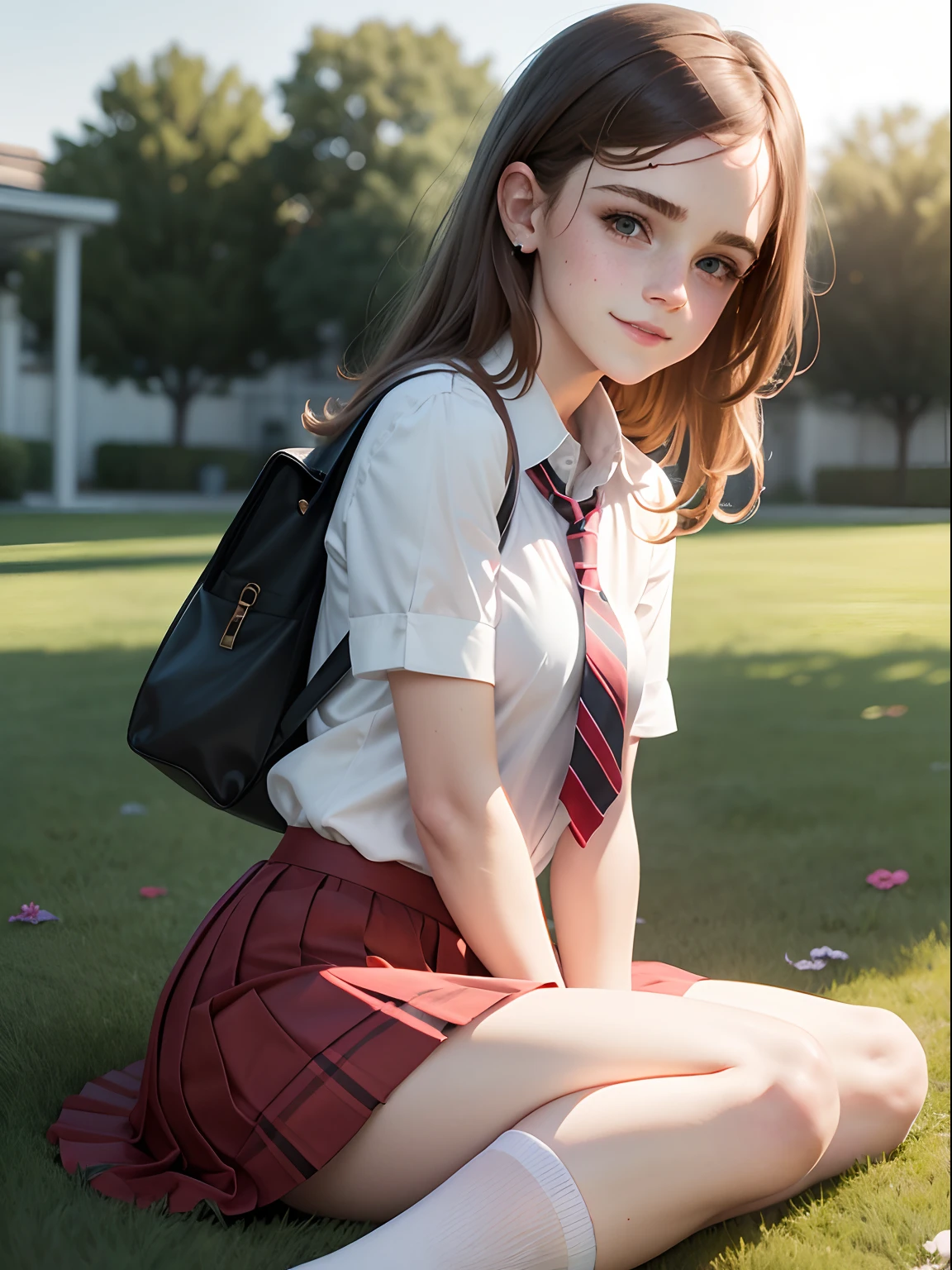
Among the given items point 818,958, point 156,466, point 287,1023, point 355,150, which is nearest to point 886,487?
point 818,958

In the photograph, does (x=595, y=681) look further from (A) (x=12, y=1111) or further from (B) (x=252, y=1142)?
(A) (x=12, y=1111)

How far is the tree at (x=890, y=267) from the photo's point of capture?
3.47 m

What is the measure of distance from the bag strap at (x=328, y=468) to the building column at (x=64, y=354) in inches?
495

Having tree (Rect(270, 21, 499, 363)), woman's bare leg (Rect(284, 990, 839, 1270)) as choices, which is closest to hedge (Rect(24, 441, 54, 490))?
tree (Rect(270, 21, 499, 363))

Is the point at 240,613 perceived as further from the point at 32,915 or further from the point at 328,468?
the point at 32,915

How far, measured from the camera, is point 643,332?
1.40 m

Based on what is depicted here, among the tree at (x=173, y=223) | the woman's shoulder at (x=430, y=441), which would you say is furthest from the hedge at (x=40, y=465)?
the woman's shoulder at (x=430, y=441)

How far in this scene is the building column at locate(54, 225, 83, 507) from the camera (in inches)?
520

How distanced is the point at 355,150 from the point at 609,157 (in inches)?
973

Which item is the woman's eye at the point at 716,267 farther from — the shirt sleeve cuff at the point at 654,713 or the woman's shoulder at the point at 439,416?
the shirt sleeve cuff at the point at 654,713

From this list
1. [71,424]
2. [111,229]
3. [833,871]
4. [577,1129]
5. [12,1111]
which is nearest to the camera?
[577,1129]

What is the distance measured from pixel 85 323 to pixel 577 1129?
973 inches

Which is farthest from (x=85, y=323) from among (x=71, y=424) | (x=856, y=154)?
(x=856, y=154)

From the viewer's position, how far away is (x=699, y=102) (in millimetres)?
1316
